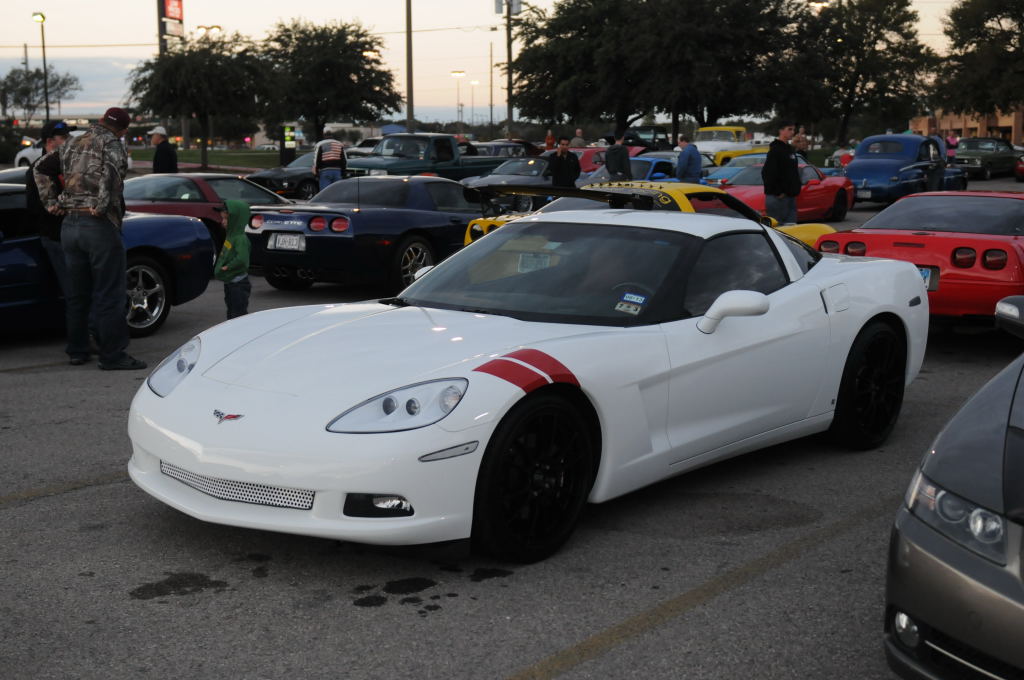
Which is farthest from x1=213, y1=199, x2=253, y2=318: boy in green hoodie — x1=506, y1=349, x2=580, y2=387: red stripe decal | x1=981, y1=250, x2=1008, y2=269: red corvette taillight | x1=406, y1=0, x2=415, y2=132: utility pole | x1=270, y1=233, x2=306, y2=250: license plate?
x1=406, y1=0, x2=415, y2=132: utility pole

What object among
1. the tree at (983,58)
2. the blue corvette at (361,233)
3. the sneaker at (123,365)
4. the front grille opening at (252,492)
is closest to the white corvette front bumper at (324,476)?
the front grille opening at (252,492)

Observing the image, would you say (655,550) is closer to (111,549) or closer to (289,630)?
(289,630)

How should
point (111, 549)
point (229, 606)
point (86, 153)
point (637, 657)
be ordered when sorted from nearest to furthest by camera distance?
1. point (637, 657)
2. point (229, 606)
3. point (111, 549)
4. point (86, 153)

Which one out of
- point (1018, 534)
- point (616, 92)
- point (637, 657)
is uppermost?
point (616, 92)

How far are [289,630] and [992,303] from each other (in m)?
6.78

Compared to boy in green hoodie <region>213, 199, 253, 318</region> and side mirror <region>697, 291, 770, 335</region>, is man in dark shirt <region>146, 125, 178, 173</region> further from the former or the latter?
side mirror <region>697, 291, 770, 335</region>

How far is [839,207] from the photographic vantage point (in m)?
22.4

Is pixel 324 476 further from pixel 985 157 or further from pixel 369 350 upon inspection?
pixel 985 157

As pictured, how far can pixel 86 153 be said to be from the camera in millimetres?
8102

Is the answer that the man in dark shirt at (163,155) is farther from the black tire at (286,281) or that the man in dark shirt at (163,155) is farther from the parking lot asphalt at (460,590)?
the parking lot asphalt at (460,590)

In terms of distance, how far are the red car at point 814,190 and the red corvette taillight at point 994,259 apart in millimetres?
9946

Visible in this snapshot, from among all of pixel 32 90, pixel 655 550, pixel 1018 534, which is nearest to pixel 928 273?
pixel 655 550

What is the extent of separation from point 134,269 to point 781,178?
7117 mm

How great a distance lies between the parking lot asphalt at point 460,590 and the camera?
143 inches
